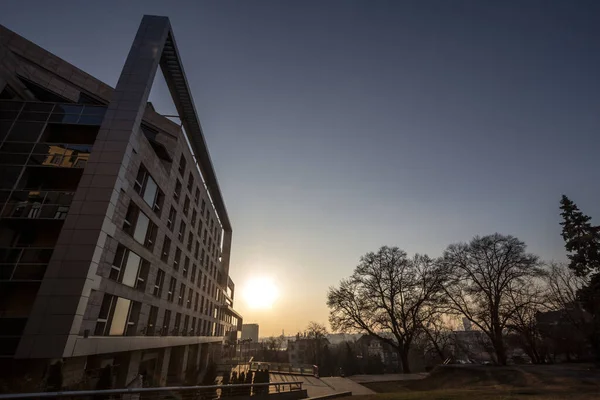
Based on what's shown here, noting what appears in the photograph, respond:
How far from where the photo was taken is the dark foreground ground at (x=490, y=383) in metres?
13.5

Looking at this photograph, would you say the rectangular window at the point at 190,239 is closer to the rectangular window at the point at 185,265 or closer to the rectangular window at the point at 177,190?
the rectangular window at the point at 185,265

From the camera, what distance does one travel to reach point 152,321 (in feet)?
64.2

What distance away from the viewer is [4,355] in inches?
432

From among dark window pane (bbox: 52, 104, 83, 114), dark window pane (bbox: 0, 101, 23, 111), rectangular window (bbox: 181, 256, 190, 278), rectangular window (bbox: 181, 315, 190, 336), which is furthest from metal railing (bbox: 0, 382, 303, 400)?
dark window pane (bbox: 0, 101, 23, 111)

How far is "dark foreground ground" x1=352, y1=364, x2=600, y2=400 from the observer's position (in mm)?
13453

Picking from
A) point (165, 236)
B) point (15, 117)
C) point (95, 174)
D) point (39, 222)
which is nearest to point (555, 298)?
point (165, 236)

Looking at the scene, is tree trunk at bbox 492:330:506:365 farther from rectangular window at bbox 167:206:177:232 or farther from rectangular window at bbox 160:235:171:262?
rectangular window at bbox 167:206:177:232

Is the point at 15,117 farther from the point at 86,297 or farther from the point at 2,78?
the point at 86,297

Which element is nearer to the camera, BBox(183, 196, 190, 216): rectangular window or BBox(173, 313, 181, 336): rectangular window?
BBox(173, 313, 181, 336): rectangular window

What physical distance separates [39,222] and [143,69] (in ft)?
34.8

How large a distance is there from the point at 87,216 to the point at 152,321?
32.8ft

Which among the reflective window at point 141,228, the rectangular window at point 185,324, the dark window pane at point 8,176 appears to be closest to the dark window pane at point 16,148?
the dark window pane at point 8,176

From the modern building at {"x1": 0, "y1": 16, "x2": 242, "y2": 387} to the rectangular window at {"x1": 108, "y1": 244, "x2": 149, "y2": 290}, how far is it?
0.06 metres

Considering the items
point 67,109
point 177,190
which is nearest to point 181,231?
point 177,190
